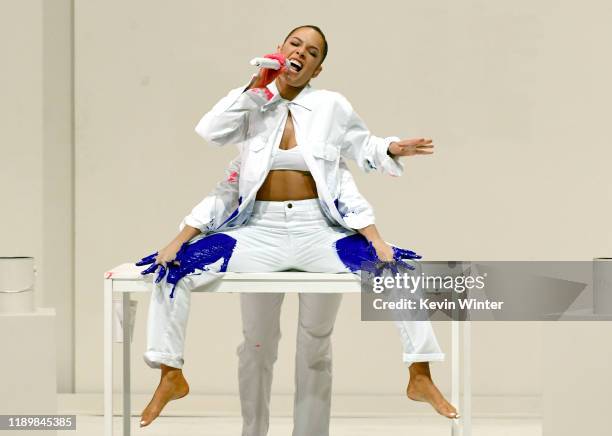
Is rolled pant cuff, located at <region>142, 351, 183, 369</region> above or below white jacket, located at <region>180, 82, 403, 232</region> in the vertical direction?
below

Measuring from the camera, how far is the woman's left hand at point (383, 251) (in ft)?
12.9

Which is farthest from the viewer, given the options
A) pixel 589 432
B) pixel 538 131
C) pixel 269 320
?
pixel 538 131

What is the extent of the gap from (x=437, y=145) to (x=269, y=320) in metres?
1.59

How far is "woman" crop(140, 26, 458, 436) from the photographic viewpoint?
394 cm

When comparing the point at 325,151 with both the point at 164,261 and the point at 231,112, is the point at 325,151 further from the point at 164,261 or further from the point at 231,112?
the point at 164,261

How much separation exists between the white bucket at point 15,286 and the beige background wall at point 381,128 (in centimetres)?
153

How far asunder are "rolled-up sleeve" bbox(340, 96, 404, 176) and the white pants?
260 millimetres

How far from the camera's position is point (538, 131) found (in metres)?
5.52

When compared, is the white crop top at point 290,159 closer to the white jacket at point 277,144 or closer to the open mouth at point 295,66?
the white jacket at point 277,144

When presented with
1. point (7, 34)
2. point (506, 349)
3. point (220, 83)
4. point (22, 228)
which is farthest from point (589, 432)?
point (7, 34)

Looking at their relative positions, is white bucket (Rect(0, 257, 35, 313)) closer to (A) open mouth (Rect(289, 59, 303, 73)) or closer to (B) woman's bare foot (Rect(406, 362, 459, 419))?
(A) open mouth (Rect(289, 59, 303, 73))

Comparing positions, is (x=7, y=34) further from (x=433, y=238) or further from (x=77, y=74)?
(x=433, y=238)

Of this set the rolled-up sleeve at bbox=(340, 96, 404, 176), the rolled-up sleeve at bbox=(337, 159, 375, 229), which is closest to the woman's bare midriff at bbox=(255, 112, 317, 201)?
the rolled-up sleeve at bbox=(337, 159, 375, 229)

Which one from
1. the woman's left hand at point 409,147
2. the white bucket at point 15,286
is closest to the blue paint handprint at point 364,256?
the woman's left hand at point 409,147
